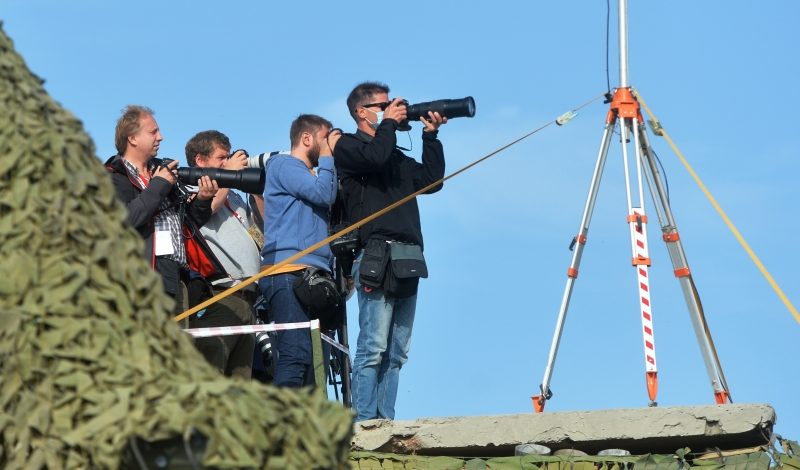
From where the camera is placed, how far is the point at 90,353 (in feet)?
8.51

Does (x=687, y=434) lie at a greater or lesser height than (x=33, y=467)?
greater

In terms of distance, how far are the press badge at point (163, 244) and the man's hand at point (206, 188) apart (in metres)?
0.51

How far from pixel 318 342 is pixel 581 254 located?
2418 mm

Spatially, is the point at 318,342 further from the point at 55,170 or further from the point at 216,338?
the point at 55,170

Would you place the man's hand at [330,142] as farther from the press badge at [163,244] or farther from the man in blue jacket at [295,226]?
the press badge at [163,244]

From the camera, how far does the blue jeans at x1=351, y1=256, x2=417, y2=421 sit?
750 cm

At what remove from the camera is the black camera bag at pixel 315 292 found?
7656 millimetres

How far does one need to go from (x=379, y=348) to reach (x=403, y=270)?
453 millimetres

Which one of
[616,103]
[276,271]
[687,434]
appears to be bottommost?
[687,434]

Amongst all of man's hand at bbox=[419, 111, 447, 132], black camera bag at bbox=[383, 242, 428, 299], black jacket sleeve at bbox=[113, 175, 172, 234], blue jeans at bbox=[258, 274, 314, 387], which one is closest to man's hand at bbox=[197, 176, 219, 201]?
black jacket sleeve at bbox=[113, 175, 172, 234]

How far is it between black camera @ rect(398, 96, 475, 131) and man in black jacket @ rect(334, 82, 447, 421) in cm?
4

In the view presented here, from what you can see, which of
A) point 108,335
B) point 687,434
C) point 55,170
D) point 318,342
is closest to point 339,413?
point 108,335

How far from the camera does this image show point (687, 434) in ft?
21.1

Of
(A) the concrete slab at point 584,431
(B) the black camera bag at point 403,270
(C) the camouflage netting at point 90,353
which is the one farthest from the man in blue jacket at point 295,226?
(C) the camouflage netting at point 90,353
